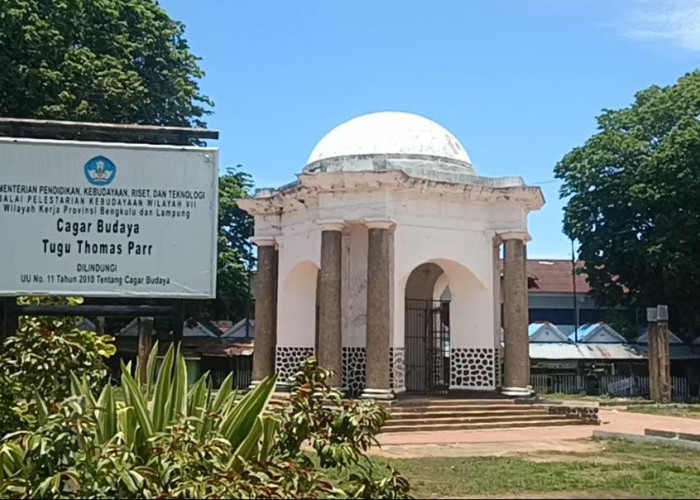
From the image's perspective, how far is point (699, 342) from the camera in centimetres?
3219

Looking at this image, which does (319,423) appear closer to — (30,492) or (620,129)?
(30,492)

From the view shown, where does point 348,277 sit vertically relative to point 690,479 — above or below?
above

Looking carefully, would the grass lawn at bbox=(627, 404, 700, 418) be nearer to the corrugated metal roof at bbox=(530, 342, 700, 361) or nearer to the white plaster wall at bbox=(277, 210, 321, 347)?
the corrugated metal roof at bbox=(530, 342, 700, 361)

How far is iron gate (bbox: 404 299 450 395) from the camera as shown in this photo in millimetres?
19906

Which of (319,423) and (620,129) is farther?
(620,129)

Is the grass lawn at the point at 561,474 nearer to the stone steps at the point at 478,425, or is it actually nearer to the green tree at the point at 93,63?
the stone steps at the point at 478,425

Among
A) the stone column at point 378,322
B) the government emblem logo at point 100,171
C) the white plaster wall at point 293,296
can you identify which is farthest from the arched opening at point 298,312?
the government emblem logo at point 100,171

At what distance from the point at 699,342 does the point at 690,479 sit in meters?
24.9

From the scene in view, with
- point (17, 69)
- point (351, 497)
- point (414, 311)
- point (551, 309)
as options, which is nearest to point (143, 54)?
point (17, 69)

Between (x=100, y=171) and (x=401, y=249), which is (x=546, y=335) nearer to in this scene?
(x=401, y=249)

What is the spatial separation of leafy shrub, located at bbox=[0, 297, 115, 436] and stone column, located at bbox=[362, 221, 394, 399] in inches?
314

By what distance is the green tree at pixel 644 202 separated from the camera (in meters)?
28.5

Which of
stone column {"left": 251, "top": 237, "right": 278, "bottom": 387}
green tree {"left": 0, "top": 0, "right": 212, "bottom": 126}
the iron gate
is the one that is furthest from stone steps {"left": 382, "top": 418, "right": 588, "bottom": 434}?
green tree {"left": 0, "top": 0, "right": 212, "bottom": 126}

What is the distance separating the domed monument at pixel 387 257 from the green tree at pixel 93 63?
6.47 metres
